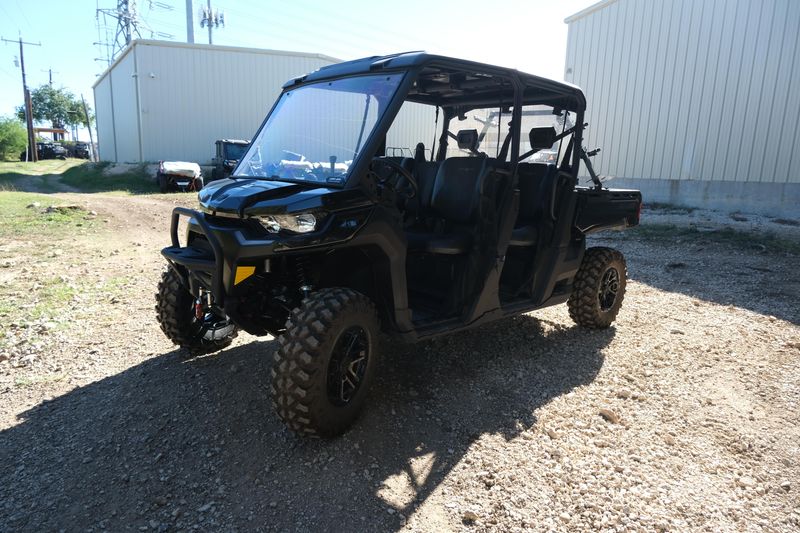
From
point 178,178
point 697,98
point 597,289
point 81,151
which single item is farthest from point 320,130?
point 81,151

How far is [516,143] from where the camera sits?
3961mm

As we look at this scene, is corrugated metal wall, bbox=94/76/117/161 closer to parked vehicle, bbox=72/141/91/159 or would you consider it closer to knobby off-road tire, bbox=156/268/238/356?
parked vehicle, bbox=72/141/91/159

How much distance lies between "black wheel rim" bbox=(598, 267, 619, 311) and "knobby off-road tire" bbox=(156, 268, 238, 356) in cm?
361

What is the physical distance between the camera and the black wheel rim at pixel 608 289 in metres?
5.18

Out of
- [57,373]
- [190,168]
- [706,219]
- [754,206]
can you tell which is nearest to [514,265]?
[57,373]

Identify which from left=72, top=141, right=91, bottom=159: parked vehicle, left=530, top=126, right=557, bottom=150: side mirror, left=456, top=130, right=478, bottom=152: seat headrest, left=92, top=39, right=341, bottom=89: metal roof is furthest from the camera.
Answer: left=72, top=141, right=91, bottom=159: parked vehicle

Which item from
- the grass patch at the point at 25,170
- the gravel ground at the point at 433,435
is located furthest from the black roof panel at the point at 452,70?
the grass patch at the point at 25,170

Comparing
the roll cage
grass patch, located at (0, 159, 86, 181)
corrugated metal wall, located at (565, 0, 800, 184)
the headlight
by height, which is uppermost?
corrugated metal wall, located at (565, 0, 800, 184)

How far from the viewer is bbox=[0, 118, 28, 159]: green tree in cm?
4731

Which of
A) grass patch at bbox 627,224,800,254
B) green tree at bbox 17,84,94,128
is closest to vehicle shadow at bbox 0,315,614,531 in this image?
grass patch at bbox 627,224,800,254

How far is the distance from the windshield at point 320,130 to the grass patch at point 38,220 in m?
7.32

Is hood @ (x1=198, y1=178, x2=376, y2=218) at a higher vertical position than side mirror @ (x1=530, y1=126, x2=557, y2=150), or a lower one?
lower

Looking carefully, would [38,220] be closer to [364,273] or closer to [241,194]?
[241,194]

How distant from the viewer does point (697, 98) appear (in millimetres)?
12977
